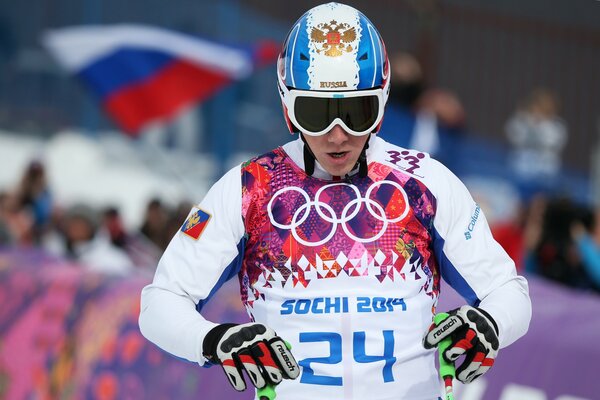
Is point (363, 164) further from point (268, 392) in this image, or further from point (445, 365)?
point (268, 392)

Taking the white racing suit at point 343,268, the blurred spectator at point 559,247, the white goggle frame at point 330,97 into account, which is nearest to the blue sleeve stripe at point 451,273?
the white racing suit at point 343,268

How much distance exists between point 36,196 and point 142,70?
5.13 feet

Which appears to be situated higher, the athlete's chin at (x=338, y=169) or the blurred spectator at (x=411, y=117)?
the athlete's chin at (x=338, y=169)

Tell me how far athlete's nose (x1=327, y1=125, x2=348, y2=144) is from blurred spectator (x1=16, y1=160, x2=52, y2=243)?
336 inches

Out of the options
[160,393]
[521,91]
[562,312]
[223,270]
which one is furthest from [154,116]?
[223,270]

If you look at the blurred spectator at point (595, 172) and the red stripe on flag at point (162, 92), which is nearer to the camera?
the red stripe on flag at point (162, 92)

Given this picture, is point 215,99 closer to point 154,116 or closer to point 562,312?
point 154,116

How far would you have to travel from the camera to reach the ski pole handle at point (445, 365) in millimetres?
3973

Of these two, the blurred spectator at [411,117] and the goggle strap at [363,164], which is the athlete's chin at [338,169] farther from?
the blurred spectator at [411,117]

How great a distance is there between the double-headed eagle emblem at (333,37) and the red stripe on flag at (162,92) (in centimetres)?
850

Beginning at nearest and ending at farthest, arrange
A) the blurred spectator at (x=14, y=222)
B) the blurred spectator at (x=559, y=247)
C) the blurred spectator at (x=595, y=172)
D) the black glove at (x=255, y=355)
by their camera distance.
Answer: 1. the black glove at (x=255, y=355)
2. the blurred spectator at (x=559, y=247)
3. the blurred spectator at (x=14, y=222)
4. the blurred spectator at (x=595, y=172)

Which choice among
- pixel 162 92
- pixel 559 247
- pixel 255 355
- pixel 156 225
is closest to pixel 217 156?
pixel 162 92

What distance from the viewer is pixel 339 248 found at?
425 cm

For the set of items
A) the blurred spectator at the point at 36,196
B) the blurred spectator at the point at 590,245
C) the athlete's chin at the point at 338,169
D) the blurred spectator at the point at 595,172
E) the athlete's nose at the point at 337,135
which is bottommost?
the blurred spectator at the point at 595,172
